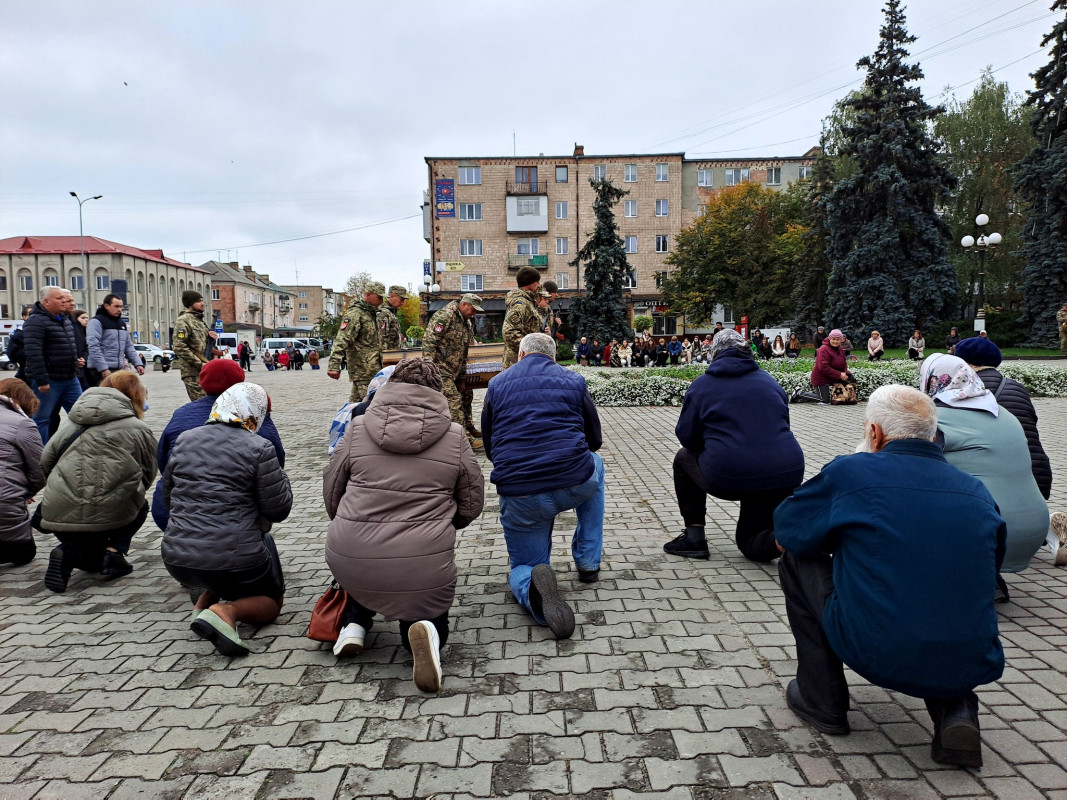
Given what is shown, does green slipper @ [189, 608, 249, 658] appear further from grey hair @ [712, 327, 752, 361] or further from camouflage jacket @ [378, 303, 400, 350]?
camouflage jacket @ [378, 303, 400, 350]

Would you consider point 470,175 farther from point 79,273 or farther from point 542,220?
point 79,273

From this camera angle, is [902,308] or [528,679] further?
[902,308]

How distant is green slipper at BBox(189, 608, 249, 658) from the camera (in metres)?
3.43

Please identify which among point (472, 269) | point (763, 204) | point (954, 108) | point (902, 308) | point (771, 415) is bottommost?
point (771, 415)

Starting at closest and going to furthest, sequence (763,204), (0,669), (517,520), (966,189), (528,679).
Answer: (528,679) → (0,669) → (517,520) → (966,189) → (763,204)

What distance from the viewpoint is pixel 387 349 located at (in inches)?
376

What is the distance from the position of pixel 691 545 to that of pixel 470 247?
49.8 metres

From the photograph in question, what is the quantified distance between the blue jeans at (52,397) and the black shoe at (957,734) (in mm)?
8847

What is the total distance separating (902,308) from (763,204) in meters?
17.1

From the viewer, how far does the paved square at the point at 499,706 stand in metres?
2.53

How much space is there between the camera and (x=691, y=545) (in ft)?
16.7

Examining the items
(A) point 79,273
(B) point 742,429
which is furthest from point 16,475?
(A) point 79,273

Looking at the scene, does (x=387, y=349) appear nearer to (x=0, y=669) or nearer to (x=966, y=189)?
(x=0, y=669)

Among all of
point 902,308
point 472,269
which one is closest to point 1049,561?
point 902,308
